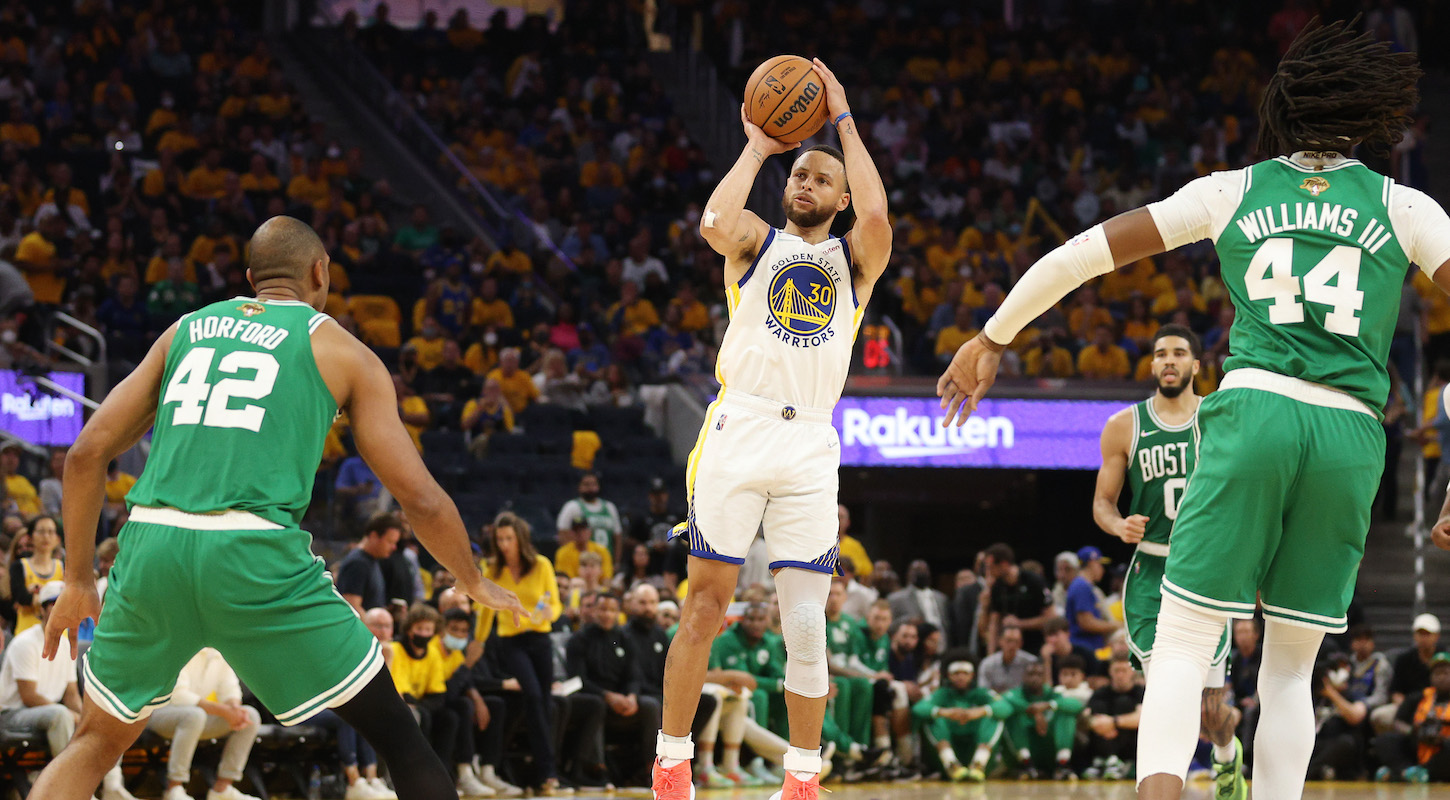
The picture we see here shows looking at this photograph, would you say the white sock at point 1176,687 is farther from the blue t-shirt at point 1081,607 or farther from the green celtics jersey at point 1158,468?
the blue t-shirt at point 1081,607

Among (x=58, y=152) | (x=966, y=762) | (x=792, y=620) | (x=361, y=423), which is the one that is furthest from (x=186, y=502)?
(x=58, y=152)

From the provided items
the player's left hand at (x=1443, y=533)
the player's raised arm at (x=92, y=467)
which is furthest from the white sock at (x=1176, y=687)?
the player's raised arm at (x=92, y=467)

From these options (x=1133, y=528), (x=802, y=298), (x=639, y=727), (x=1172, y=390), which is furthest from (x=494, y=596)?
(x=639, y=727)

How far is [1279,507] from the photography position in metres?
4.59

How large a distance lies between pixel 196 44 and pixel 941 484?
1207 centimetres

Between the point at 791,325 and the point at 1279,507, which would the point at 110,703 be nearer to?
the point at 791,325

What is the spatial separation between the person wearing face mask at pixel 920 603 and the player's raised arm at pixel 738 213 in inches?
309

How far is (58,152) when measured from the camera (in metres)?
19.0

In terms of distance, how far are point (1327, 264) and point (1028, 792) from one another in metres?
7.49

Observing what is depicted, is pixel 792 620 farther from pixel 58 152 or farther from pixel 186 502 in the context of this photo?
pixel 58 152

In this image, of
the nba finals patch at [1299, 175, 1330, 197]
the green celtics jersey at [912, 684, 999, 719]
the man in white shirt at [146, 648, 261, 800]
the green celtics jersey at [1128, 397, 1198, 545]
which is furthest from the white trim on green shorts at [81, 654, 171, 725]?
the green celtics jersey at [912, 684, 999, 719]

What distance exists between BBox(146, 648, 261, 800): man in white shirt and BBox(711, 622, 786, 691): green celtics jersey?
3.52 metres

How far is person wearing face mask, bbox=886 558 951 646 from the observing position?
46.1ft

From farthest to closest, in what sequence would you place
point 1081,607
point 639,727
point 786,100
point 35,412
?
point 35,412 → point 1081,607 → point 639,727 → point 786,100
